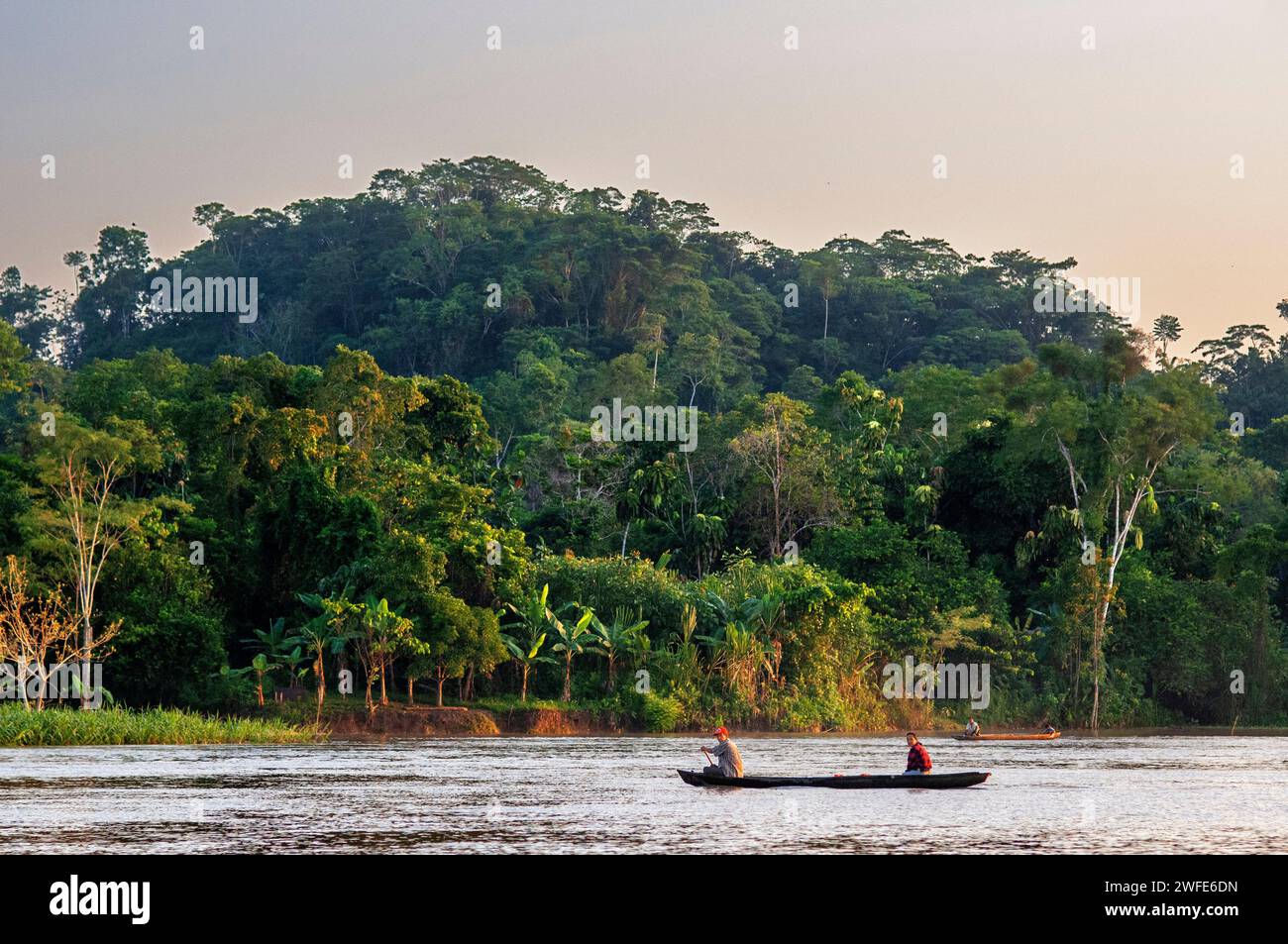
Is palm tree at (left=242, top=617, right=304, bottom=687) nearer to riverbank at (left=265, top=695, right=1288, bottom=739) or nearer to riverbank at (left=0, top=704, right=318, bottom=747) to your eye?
riverbank at (left=265, top=695, right=1288, bottom=739)

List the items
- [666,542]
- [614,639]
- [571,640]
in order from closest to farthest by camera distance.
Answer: [571,640] < [614,639] < [666,542]

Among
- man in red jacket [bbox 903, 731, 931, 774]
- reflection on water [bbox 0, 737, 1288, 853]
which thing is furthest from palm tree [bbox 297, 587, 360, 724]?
man in red jacket [bbox 903, 731, 931, 774]

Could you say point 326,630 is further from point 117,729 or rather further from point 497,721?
point 117,729

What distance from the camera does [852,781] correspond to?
28156mm

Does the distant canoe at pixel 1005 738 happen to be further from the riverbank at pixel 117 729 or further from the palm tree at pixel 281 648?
the palm tree at pixel 281 648

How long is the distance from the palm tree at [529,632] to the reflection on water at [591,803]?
803cm

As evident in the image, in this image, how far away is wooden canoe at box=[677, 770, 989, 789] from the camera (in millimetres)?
27875

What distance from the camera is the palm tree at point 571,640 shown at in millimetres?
48531

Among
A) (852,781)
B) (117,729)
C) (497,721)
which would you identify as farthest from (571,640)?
(852,781)

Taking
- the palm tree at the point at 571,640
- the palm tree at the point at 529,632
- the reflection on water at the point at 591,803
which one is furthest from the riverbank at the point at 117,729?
the palm tree at the point at 571,640

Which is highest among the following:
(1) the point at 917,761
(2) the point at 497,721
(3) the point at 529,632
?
(3) the point at 529,632

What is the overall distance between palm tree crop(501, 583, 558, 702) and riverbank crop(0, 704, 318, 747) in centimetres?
750

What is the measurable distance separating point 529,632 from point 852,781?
22.3 metres
